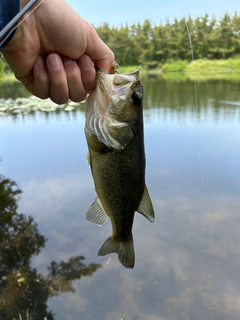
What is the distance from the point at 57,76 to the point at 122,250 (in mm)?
799

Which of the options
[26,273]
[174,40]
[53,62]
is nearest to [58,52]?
[53,62]

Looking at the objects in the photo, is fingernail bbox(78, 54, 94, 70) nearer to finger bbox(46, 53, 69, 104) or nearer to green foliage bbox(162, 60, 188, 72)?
finger bbox(46, 53, 69, 104)

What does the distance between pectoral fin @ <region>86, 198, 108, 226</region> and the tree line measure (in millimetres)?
11851

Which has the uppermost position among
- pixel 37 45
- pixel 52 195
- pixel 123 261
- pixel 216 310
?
pixel 37 45

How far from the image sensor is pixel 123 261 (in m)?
1.55

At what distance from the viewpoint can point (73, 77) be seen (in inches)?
55.8

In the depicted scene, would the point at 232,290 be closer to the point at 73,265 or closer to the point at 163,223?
the point at 163,223

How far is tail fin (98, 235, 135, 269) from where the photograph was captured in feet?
5.08

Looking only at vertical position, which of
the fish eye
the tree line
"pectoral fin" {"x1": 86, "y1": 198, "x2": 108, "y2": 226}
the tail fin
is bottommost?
the tail fin

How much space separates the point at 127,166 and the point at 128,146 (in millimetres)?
83


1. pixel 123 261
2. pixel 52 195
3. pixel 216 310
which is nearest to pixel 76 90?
pixel 123 261

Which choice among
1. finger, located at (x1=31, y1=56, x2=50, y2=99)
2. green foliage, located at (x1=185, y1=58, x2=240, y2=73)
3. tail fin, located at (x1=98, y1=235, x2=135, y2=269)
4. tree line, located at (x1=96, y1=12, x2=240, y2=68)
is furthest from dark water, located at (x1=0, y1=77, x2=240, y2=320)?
green foliage, located at (x1=185, y1=58, x2=240, y2=73)

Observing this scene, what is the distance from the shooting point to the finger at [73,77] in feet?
4.63

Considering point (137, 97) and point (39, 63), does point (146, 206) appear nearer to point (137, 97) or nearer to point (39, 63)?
point (137, 97)
